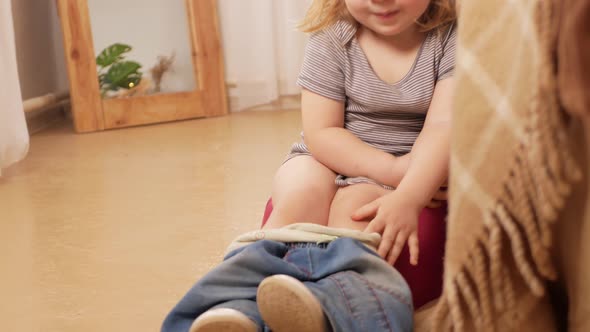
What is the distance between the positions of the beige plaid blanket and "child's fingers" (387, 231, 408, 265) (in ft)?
0.82

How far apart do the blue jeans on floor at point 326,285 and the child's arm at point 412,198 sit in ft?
0.21

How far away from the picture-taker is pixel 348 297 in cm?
62

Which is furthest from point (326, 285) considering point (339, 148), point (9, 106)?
point (9, 106)

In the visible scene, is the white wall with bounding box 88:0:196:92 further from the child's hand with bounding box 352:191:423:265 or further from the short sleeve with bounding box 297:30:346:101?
the child's hand with bounding box 352:191:423:265

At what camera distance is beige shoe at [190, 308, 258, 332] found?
59 centimetres

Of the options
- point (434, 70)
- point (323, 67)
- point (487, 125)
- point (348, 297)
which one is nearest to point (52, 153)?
point (323, 67)

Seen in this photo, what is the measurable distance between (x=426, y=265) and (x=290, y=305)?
0.23m

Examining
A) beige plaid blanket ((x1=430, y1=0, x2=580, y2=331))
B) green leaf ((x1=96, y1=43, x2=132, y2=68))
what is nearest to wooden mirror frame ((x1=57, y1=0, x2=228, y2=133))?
green leaf ((x1=96, y1=43, x2=132, y2=68))

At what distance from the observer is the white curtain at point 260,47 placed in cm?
233

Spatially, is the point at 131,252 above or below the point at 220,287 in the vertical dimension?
below

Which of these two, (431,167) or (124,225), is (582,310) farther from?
(124,225)

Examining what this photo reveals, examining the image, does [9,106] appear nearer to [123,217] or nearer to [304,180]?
[123,217]

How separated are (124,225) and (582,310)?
91cm

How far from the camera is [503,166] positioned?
0.43 m
